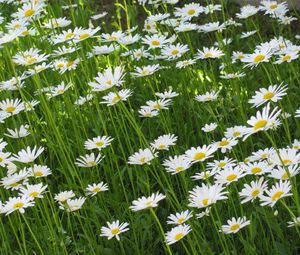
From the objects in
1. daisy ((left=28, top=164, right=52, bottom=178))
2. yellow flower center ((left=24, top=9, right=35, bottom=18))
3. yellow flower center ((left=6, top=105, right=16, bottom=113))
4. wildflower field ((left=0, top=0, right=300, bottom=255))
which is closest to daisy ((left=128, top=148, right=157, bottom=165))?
wildflower field ((left=0, top=0, right=300, bottom=255))

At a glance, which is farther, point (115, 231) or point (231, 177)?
point (115, 231)

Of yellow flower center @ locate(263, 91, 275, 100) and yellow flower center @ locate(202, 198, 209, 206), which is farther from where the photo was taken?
yellow flower center @ locate(263, 91, 275, 100)

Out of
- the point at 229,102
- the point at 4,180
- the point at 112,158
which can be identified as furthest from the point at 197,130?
the point at 4,180

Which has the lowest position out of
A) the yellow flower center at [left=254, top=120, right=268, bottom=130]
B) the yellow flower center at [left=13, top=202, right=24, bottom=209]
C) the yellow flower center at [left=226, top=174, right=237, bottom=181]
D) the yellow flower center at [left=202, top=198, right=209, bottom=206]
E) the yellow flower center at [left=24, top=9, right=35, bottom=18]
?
the yellow flower center at [left=226, top=174, right=237, bottom=181]

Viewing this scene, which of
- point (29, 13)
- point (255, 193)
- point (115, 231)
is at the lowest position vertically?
point (115, 231)

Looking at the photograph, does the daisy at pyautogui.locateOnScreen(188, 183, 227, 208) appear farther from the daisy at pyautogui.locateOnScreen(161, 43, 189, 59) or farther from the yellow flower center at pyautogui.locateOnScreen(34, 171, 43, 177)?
the daisy at pyautogui.locateOnScreen(161, 43, 189, 59)

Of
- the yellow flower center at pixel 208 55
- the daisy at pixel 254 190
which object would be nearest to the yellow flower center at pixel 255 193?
the daisy at pixel 254 190

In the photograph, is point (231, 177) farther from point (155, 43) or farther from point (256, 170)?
point (155, 43)

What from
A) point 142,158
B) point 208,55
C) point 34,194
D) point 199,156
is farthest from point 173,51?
point 34,194

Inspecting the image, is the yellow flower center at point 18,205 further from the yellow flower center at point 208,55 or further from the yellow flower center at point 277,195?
the yellow flower center at point 208,55
